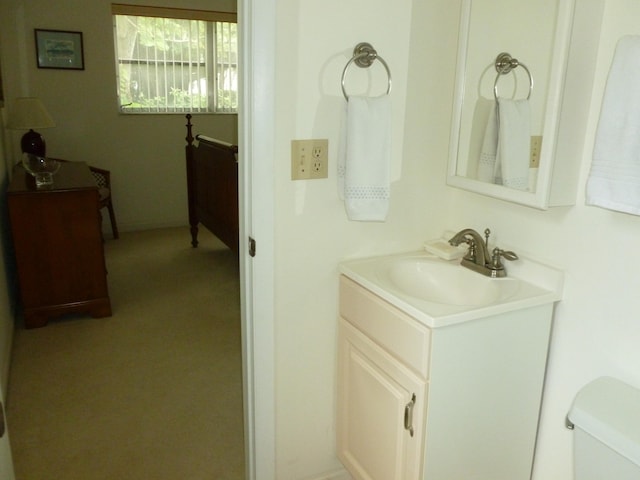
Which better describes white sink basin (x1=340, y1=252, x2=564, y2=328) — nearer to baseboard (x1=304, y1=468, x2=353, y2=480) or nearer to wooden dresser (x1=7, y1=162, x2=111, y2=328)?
baseboard (x1=304, y1=468, x2=353, y2=480)

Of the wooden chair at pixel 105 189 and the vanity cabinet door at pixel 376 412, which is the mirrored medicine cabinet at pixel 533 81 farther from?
the wooden chair at pixel 105 189

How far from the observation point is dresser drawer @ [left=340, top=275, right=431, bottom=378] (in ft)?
4.50

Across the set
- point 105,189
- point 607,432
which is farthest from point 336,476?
point 105,189

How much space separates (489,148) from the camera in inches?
64.3

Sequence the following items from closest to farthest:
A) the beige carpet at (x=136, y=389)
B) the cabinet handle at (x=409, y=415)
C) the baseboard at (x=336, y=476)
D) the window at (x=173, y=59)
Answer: the cabinet handle at (x=409, y=415)
the baseboard at (x=336, y=476)
the beige carpet at (x=136, y=389)
the window at (x=173, y=59)

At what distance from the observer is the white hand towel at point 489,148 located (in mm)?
1613

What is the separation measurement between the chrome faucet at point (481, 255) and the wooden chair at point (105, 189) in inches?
133

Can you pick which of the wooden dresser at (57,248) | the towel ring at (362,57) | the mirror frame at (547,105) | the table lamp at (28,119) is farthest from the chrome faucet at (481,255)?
the table lamp at (28,119)

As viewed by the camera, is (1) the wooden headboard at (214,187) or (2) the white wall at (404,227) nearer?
(2) the white wall at (404,227)

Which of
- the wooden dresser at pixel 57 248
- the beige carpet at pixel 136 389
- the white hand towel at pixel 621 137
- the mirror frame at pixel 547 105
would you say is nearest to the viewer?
the white hand towel at pixel 621 137

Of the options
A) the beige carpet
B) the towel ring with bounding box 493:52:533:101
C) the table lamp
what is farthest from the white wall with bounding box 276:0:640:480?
the table lamp

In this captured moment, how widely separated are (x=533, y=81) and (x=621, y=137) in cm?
36

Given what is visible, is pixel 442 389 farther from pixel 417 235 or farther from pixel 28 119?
pixel 28 119

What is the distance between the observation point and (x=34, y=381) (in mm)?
2514
